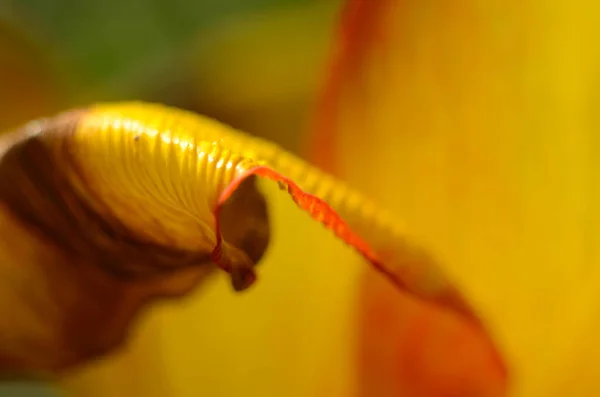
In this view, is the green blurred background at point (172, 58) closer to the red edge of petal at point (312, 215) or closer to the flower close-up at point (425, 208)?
the flower close-up at point (425, 208)

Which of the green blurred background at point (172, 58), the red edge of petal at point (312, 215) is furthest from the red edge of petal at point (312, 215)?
the green blurred background at point (172, 58)

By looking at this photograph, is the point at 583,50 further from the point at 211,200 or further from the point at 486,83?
the point at 211,200

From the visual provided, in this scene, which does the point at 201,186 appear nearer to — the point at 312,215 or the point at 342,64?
the point at 312,215

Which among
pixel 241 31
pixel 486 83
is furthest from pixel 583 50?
pixel 241 31

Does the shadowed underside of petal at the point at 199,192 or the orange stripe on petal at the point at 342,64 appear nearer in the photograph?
the shadowed underside of petal at the point at 199,192

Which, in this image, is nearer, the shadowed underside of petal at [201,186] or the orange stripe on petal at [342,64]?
the shadowed underside of petal at [201,186]

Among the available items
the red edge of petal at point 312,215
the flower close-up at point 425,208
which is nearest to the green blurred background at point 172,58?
the flower close-up at point 425,208
